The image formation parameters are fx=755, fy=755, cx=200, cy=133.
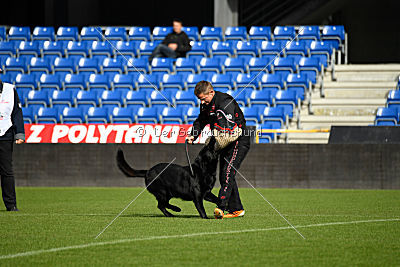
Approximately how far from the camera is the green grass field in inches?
232

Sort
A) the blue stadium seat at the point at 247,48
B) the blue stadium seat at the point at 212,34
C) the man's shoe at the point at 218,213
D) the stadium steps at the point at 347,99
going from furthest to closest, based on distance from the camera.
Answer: the blue stadium seat at the point at 212,34 → the blue stadium seat at the point at 247,48 → the stadium steps at the point at 347,99 → the man's shoe at the point at 218,213

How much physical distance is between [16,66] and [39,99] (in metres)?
2.16

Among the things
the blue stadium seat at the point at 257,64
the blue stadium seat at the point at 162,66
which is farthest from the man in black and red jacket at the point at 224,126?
the blue stadium seat at the point at 162,66

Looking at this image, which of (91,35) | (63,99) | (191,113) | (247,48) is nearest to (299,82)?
(247,48)

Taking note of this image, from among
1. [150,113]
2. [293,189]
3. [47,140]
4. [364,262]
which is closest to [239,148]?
[364,262]

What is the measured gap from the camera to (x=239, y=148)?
8.92 meters

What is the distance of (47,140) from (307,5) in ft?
31.5

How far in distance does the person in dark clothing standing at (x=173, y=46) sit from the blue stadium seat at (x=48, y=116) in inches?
119

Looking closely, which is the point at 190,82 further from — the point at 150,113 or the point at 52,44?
the point at 52,44

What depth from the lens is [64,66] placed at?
2080cm

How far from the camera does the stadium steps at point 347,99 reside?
704 inches

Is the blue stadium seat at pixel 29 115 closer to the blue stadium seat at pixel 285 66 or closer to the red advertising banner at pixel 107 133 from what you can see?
the red advertising banner at pixel 107 133

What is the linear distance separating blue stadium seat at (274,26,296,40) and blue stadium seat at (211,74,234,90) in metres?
2.37

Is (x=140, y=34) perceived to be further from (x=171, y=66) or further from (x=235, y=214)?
(x=235, y=214)
